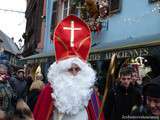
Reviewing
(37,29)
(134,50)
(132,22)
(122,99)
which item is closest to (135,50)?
(134,50)

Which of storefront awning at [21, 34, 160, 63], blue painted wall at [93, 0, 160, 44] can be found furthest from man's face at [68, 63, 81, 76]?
blue painted wall at [93, 0, 160, 44]

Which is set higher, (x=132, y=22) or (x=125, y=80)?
(x=132, y=22)

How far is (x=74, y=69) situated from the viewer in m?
6.11

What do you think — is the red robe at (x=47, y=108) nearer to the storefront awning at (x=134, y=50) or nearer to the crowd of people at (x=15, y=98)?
the crowd of people at (x=15, y=98)

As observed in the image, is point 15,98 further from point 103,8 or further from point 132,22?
point 103,8

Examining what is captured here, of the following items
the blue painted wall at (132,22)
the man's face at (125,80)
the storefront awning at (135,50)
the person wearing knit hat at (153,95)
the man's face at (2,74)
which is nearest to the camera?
the person wearing knit hat at (153,95)

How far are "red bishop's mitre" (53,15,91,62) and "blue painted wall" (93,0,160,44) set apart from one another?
17.1ft

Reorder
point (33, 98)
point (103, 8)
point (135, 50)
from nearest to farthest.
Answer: point (33, 98), point (135, 50), point (103, 8)

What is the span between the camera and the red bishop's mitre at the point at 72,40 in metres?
6.21

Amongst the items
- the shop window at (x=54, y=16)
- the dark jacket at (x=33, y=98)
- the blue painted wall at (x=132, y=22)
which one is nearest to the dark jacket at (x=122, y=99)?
the dark jacket at (x=33, y=98)

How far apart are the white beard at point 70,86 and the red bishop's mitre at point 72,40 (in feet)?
0.47

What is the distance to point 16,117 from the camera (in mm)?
3061

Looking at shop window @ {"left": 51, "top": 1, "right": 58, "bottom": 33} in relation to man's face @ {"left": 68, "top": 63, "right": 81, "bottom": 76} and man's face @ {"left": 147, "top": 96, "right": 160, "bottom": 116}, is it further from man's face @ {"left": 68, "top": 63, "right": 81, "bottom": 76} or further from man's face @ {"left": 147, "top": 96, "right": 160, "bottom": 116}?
man's face @ {"left": 147, "top": 96, "right": 160, "bottom": 116}

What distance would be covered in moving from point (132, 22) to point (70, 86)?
705 centimetres
